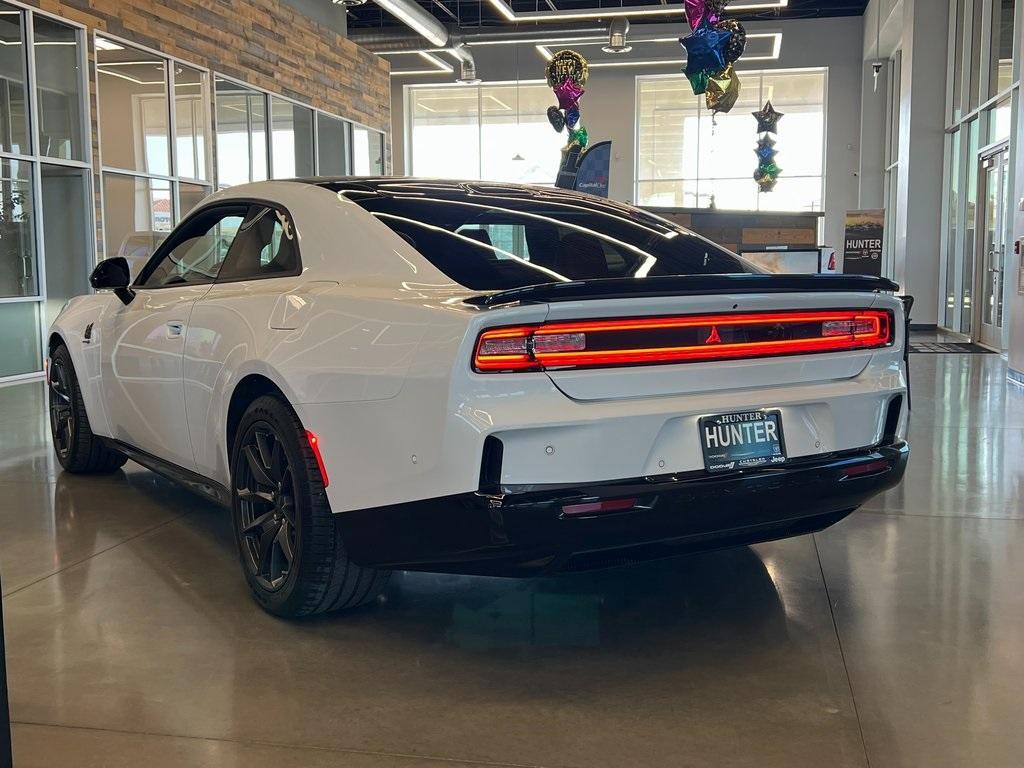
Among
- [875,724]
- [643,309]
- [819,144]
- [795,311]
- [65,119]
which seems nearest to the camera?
[875,724]

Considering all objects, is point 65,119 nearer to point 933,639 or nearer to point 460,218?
point 460,218

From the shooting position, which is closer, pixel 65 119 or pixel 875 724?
pixel 875 724

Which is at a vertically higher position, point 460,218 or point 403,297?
point 460,218

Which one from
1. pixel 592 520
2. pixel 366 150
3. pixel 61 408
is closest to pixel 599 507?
pixel 592 520

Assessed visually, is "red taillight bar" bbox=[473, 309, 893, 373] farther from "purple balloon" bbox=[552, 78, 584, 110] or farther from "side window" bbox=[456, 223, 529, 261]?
"purple balloon" bbox=[552, 78, 584, 110]

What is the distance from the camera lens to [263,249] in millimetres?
3342

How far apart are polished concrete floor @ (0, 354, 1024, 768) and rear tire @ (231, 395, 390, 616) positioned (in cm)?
10

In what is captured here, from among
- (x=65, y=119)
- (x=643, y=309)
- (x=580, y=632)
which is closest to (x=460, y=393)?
(x=643, y=309)

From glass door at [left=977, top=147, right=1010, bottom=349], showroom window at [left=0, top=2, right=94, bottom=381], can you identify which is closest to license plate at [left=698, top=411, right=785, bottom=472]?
showroom window at [left=0, top=2, right=94, bottom=381]

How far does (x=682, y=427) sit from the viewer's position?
8.15 ft

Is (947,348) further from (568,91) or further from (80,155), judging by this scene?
(80,155)

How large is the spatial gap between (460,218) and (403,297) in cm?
59

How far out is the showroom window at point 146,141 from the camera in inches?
444

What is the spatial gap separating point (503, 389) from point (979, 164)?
13742mm
